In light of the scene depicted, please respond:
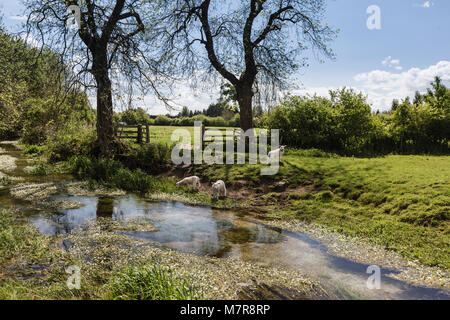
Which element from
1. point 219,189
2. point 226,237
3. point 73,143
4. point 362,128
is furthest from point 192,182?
point 362,128

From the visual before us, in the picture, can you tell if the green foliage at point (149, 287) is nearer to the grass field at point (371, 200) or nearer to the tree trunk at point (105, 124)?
the grass field at point (371, 200)

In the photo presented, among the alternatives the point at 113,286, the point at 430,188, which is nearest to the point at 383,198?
the point at 430,188

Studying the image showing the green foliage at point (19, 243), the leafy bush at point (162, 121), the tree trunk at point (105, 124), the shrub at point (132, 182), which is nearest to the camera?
the green foliage at point (19, 243)

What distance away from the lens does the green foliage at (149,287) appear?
4410mm

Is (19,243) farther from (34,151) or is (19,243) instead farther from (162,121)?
(162,121)

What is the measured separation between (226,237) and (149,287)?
13.3 ft

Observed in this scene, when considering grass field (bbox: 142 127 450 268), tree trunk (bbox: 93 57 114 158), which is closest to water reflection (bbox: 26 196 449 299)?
grass field (bbox: 142 127 450 268)

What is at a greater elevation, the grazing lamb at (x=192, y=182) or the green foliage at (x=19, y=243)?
the grazing lamb at (x=192, y=182)

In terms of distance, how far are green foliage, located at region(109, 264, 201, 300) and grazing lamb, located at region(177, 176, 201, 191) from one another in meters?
8.51

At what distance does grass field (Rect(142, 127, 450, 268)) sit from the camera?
25.7ft

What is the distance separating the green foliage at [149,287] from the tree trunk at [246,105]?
51.5ft

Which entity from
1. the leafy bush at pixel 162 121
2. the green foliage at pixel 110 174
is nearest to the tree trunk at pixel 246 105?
the green foliage at pixel 110 174
